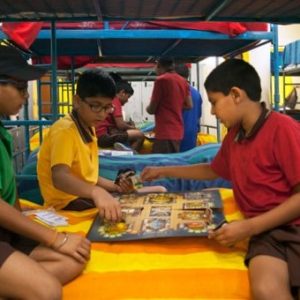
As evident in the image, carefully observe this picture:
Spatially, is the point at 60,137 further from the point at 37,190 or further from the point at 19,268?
the point at 37,190

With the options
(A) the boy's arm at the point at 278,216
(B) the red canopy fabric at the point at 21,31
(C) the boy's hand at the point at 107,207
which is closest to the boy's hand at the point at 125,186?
(C) the boy's hand at the point at 107,207

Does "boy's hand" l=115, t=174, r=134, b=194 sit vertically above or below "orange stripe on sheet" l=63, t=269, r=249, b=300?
above

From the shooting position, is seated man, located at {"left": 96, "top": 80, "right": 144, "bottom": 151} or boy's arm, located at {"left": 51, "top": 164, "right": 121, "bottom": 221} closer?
boy's arm, located at {"left": 51, "top": 164, "right": 121, "bottom": 221}

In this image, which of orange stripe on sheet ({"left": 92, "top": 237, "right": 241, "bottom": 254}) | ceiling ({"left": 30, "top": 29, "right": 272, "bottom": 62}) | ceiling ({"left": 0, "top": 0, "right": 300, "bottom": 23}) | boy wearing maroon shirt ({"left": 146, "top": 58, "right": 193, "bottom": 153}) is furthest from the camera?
boy wearing maroon shirt ({"left": 146, "top": 58, "right": 193, "bottom": 153})

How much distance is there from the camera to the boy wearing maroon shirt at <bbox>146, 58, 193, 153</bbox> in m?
3.79

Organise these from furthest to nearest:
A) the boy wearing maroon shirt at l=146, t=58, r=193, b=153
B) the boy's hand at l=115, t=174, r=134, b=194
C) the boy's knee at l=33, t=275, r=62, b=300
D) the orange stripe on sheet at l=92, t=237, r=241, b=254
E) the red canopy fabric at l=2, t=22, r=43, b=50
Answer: the boy wearing maroon shirt at l=146, t=58, r=193, b=153, the red canopy fabric at l=2, t=22, r=43, b=50, the boy's hand at l=115, t=174, r=134, b=194, the orange stripe on sheet at l=92, t=237, r=241, b=254, the boy's knee at l=33, t=275, r=62, b=300

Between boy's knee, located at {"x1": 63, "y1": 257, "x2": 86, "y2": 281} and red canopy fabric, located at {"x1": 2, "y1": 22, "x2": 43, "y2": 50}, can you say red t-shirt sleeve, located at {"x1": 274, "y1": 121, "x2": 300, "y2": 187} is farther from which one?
red canopy fabric, located at {"x1": 2, "y1": 22, "x2": 43, "y2": 50}

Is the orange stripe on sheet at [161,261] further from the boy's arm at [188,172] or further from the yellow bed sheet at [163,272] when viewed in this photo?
the boy's arm at [188,172]

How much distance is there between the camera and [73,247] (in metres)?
1.34

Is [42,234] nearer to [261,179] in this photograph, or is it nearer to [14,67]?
[14,67]

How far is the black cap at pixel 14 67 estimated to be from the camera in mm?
1396


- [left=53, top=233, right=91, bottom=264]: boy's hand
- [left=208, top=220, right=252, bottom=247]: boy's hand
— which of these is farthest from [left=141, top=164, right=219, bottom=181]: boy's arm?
[left=53, top=233, right=91, bottom=264]: boy's hand

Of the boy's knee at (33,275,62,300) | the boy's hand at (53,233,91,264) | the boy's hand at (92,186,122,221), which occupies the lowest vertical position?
the boy's knee at (33,275,62,300)

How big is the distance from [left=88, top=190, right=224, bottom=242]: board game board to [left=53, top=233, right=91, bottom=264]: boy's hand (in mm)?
158
